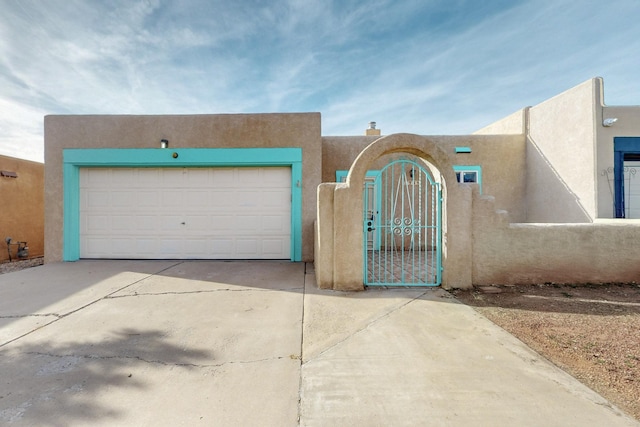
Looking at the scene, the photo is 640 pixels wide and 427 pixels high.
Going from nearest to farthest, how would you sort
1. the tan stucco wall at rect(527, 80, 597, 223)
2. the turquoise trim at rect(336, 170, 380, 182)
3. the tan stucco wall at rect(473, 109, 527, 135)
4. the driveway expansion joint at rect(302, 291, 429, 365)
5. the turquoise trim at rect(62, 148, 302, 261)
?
the driveway expansion joint at rect(302, 291, 429, 365)
the tan stucco wall at rect(527, 80, 597, 223)
the turquoise trim at rect(62, 148, 302, 261)
the turquoise trim at rect(336, 170, 380, 182)
the tan stucco wall at rect(473, 109, 527, 135)

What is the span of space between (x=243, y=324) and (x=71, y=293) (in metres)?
3.73

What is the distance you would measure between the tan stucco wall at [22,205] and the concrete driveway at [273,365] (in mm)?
6566

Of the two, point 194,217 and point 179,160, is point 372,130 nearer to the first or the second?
point 179,160

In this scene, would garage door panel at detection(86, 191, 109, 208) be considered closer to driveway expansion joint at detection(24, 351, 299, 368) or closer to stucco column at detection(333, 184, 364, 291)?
driveway expansion joint at detection(24, 351, 299, 368)

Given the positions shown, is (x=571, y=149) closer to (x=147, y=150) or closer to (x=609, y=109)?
(x=609, y=109)

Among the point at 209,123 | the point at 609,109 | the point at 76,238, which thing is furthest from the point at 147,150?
the point at 609,109

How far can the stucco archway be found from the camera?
501 centimetres

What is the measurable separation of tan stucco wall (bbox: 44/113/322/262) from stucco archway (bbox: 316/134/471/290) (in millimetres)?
2755

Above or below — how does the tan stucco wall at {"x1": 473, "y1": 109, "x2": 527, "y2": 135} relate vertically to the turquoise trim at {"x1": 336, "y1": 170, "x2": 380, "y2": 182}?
above

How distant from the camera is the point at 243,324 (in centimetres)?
374

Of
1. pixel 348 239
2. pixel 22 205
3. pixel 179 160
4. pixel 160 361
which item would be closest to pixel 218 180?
pixel 179 160

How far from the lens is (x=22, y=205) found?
9742 millimetres

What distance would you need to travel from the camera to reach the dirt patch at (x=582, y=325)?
2.57 meters

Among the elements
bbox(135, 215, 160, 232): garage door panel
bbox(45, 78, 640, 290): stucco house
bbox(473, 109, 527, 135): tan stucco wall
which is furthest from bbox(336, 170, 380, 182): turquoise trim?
bbox(135, 215, 160, 232): garage door panel
